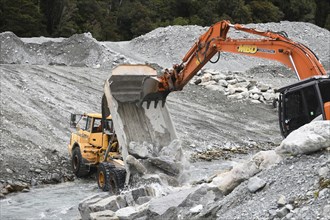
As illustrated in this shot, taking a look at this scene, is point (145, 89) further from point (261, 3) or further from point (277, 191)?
point (261, 3)

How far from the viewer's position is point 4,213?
1120 cm

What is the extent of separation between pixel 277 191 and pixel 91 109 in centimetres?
1357

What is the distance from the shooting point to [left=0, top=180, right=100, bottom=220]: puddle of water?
1099cm

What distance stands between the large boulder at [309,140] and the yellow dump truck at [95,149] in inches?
215

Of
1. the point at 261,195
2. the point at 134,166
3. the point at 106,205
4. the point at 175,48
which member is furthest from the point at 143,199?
the point at 175,48

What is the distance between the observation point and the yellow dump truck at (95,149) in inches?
493

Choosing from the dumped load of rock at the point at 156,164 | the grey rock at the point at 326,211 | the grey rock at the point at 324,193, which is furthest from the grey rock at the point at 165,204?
the dumped load of rock at the point at 156,164

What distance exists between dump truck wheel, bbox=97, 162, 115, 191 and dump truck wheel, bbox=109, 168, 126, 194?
0.21 metres

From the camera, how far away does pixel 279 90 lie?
987cm

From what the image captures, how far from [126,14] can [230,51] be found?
1339 inches

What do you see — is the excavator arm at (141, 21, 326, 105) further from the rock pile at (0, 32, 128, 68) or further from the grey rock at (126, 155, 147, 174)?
the rock pile at (0, 32, 128, 68)

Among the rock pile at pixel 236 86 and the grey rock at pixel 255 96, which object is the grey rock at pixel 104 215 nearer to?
the rock pile at pixel 236 86

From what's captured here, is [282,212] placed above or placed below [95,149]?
above

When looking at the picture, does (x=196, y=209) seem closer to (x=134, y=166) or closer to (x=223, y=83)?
(x=134, y=166)
